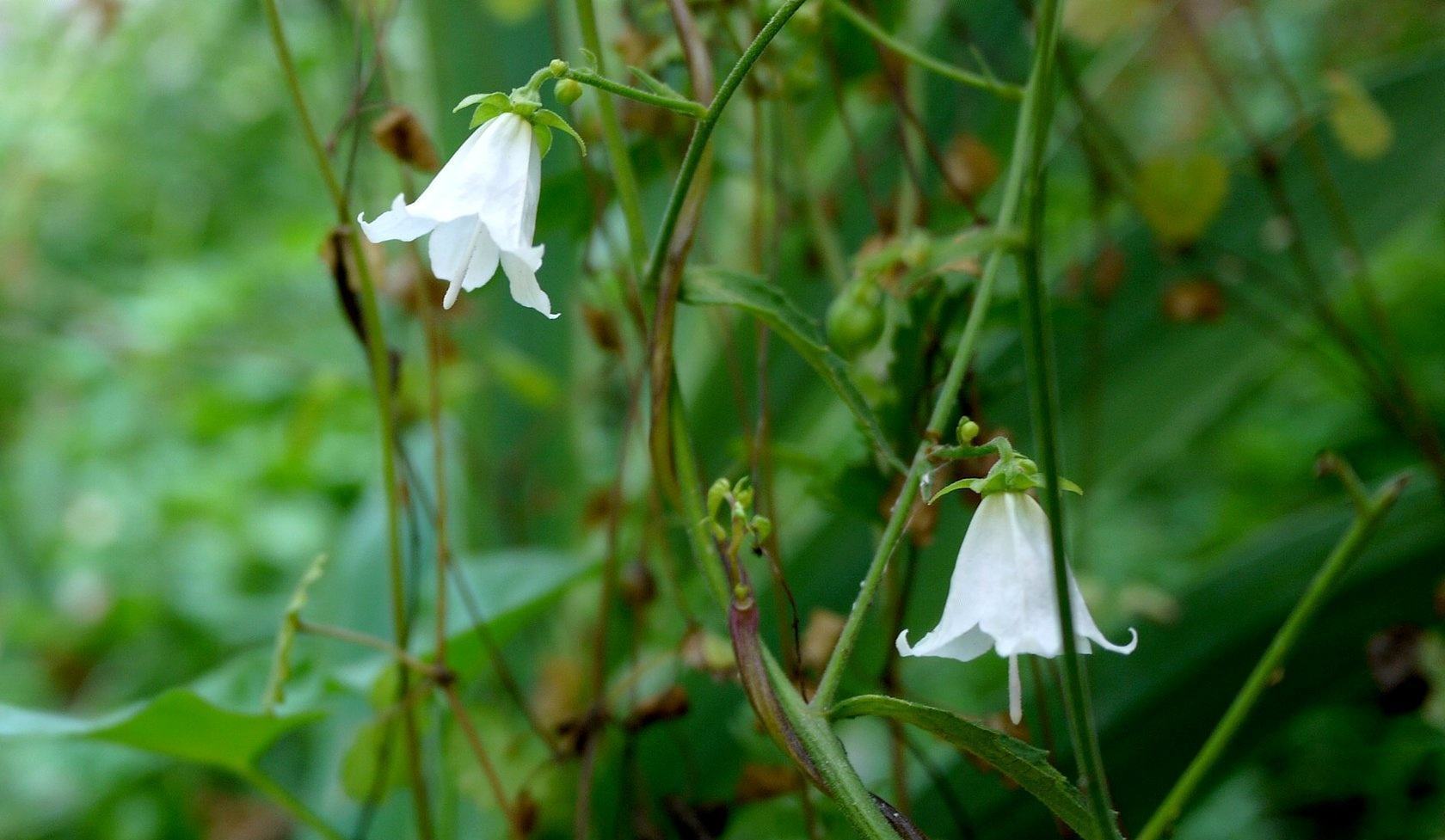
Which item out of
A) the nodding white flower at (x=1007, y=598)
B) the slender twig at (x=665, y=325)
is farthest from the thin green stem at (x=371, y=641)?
the nodding white flower at (x=1007, y=598)

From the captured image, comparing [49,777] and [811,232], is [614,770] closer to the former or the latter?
[811,232]

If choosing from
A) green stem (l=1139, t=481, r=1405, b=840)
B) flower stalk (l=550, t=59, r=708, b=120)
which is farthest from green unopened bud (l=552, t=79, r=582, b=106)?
green stem (l=1139, t=481, r=1405, b=840)

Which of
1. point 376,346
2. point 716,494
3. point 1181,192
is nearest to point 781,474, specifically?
point 1181,192

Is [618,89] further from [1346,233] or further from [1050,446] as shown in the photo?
[1346,233]

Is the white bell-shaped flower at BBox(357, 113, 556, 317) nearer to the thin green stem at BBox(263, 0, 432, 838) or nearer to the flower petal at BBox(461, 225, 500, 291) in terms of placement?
the flower petal at BBox(461, 225, 500, 291)

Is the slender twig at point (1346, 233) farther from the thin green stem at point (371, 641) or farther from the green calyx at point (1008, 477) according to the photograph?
the thin green stem at point (371, 641)

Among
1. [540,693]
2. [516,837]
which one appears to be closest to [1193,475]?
[540,693]

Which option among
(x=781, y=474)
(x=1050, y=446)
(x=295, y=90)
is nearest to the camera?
(x=1050, y=446)
